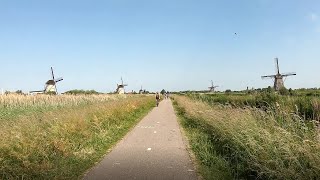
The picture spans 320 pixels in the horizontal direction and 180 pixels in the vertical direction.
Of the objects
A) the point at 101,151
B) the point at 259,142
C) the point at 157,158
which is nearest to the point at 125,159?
the point at 157,158

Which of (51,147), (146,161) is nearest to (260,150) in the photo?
(146,161)

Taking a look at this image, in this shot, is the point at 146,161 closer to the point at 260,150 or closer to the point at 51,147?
the point at 51,147

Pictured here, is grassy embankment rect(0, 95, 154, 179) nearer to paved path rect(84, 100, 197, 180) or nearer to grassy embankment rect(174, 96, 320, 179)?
paved path rect(84, 100, 197, 180)

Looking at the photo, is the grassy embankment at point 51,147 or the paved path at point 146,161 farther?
the paved path at point 146,161

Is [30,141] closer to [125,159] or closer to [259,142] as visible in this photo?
[125,159]

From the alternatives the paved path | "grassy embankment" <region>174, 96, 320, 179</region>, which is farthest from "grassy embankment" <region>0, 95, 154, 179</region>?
"grassy embankment" <region>174, 96, 320, 179</region>

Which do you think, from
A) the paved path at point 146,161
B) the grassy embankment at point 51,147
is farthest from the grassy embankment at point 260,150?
the grassy embankment at point 51,147

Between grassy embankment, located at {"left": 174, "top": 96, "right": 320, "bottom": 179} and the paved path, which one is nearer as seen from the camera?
grassy embankment, located at {"left": 174, "top": 96, "right": 320, "bottom": 179}

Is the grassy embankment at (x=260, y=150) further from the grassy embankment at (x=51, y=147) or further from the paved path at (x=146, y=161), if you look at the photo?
the grassy embankment at (x=51, y=147)

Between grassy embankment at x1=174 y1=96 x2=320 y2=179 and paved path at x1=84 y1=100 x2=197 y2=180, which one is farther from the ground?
grassy embankment at x1=174 y1=96 x2=320 y2=179

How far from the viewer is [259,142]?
980 cm

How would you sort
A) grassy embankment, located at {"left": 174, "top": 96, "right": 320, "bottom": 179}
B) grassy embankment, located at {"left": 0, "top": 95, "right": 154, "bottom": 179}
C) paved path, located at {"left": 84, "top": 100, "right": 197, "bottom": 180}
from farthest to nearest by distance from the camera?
1. paved path, located at {"left": 84, "top": 100, "right": 197, "bottom": 180}
2. grassy embankment, located at {"left": 0, "top": 95, "right": 154, "bottom": 179}
3. grassy embankment, located at {"left": 174, "top": 96, "right": 320, "bottom": 179}

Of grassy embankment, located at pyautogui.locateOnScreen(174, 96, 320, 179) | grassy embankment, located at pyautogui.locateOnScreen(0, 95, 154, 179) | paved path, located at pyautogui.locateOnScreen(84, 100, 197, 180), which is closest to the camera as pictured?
grassy embankment, located at pyautogui.locateOnScreen(174, 96, 320, 179)

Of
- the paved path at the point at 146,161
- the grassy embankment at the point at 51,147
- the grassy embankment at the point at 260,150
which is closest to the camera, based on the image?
the grassy embankment at the point at 260,150
